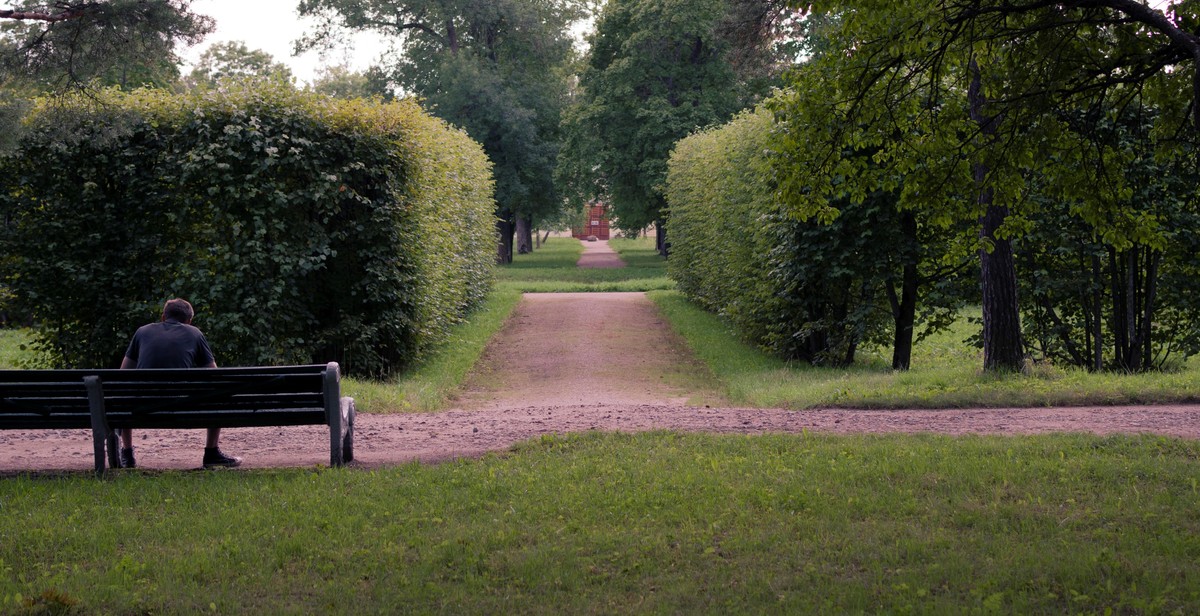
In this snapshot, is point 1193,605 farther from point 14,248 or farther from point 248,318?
point 14,248

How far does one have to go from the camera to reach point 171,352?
7.74 m

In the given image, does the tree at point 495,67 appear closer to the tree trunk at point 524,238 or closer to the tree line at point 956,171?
the tree trunk at point 524,238

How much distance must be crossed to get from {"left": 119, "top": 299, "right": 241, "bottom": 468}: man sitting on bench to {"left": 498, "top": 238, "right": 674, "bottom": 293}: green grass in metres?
23.4

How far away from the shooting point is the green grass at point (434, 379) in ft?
37.9

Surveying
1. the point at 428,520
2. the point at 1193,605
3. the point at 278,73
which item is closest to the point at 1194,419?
the point at 1193,605

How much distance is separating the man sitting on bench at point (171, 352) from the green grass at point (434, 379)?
131 inches

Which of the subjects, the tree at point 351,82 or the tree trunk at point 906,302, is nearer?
the tree trunk at point 906,302

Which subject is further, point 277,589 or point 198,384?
point 198,384

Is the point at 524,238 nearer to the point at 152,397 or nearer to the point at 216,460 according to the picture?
the point at 216,460

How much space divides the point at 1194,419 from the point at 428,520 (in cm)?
698

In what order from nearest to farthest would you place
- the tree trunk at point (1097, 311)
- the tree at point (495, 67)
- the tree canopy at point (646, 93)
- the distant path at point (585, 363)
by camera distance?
the tree trunk at point (1097, 311) < the distant path at point (585, 363) < the tree canopy at point (646, 93) < the tree at point (495, 67)

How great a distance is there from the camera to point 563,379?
15.2m

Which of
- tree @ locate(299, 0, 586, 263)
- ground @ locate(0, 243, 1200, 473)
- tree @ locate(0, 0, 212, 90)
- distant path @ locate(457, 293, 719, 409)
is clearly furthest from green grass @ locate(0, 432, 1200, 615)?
tree @ locate(299, 0, 586, 263)

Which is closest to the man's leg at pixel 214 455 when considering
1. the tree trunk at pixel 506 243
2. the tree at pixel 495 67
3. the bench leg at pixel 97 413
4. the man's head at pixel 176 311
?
the bench leg at pixel 97 413
